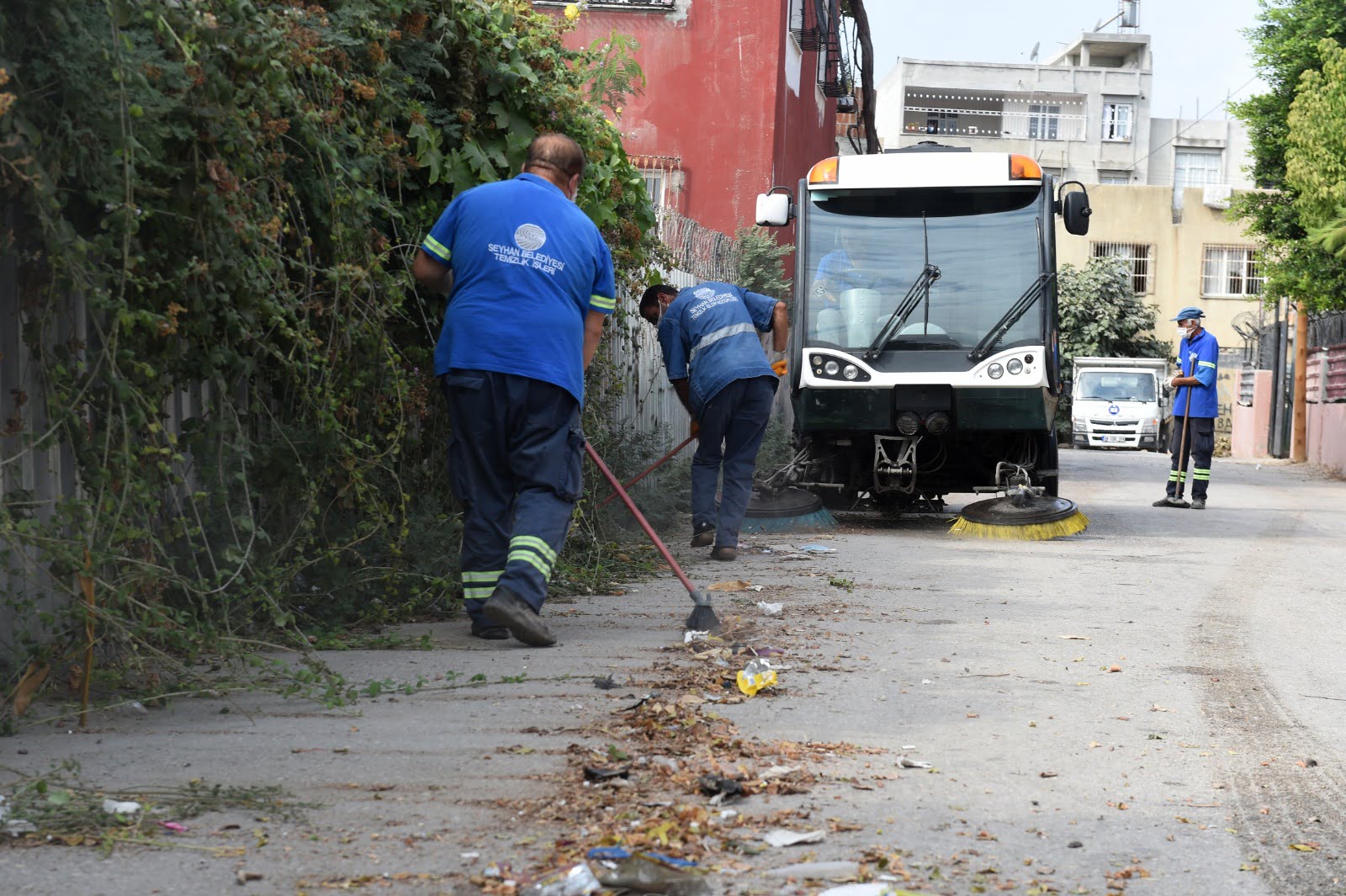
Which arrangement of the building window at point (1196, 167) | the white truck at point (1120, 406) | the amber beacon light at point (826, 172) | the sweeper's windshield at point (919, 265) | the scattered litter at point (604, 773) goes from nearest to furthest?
the scattered litter at point (604, 773)
the sweeper's windshield at point (919, 265)
the amber beacon light at point (826, 172)
the white truck at point (1120, 406)
the building window at point (1196, 167)

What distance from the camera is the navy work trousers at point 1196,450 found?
49.1 ft

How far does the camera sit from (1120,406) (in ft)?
114

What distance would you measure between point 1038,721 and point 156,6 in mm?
3198

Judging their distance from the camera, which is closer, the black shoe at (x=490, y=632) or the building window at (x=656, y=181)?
the black shoe at (x=490, y=632)

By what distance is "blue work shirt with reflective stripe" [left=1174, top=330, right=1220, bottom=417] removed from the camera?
15.2 m

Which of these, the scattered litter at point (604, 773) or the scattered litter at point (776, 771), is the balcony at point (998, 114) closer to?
the scattered litter at point (776, 771)

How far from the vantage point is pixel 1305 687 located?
5.43 m

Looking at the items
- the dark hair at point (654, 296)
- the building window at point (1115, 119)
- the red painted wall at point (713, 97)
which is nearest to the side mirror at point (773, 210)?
the dark hair at point (654, 296)

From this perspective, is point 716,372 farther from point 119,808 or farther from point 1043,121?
point 1043,121

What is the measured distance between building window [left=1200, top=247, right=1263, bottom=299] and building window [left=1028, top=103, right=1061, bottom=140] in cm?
1371

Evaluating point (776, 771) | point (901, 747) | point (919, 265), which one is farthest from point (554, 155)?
point (919, 265)

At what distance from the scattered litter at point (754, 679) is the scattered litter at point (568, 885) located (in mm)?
1936

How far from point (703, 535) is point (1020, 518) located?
8.84 feet

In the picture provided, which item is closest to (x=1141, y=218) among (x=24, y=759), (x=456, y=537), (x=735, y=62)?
(x=735, y=62)
